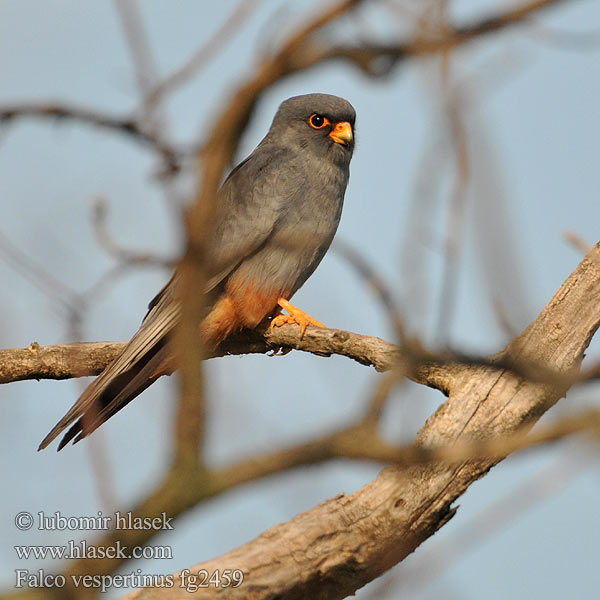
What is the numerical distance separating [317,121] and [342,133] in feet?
0.85

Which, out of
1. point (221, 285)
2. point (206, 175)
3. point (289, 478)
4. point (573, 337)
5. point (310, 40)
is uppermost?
point (221, 285)

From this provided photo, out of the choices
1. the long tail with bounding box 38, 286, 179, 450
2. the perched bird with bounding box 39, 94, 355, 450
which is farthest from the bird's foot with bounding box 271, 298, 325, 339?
the long tail with bounding box 38, 286, 179, 450

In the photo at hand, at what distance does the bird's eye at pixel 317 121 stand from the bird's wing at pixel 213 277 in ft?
1.29

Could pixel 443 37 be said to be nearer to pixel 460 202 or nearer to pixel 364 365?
pixel 460 202

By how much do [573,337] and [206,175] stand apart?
3320 mm

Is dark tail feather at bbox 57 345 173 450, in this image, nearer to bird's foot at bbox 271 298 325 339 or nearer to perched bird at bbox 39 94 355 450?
perched bird at bbox 39 94 355 450

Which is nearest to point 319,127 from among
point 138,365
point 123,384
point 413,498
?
point 138,365

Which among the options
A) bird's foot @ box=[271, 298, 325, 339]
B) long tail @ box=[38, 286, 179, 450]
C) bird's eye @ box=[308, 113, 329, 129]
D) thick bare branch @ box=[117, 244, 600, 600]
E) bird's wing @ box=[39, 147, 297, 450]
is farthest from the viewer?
bird's eye @ box=[308, 113, 329, 129]

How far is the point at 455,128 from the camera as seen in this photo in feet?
8.14

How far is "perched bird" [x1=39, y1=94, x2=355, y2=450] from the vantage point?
5.40 m

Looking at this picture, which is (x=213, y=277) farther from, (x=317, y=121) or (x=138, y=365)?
(x=317, y=121)

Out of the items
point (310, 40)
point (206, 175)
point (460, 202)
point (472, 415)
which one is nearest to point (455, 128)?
point (460, 202)

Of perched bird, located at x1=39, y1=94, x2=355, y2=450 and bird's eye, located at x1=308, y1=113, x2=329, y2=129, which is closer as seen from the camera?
perched bird, located at x1=39, y1=94, x2=355, y2=450

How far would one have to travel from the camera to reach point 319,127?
6.80m
